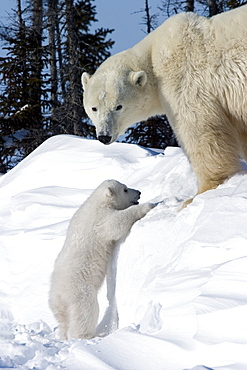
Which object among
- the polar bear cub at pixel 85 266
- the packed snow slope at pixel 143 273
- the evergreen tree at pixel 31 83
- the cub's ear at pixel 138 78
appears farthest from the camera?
the evergreen tree at pixel 31 83

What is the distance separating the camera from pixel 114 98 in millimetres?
4688

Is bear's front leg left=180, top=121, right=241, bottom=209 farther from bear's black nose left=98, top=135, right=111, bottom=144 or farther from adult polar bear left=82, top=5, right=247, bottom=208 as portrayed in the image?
bear's black nose left=98, top=135, right=111, bottom=144

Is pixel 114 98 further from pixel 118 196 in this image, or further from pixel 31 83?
pixel 31 83

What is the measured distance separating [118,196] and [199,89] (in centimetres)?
128

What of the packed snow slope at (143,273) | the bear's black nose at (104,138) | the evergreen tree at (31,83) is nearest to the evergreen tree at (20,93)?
the evergreen tree at (31,83)

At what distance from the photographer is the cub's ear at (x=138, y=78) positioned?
4.59 m

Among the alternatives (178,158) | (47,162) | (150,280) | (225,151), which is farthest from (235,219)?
(47,162)

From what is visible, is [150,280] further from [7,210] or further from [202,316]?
[7,210]

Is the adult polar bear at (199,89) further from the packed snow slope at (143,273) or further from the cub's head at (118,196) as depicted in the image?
the cub's head at (118,196)

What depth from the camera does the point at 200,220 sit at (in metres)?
3.68

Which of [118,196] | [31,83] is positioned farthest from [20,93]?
[118,196]

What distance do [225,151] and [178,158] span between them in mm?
2461

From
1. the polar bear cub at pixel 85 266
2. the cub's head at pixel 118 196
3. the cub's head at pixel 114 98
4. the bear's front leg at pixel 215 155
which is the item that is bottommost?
the polar bear cub at pixel 85 266

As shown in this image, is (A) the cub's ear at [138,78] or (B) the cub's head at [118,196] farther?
(B) the cub's head at [118,196]
